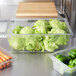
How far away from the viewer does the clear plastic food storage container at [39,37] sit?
151 cm

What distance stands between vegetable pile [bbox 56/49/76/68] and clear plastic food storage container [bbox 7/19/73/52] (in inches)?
6.3

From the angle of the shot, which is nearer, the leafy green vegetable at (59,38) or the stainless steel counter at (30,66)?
the stainless steel counter at (30,66)

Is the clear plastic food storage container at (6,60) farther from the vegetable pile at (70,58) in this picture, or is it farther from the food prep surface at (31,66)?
the vegetable pile at (70,58)

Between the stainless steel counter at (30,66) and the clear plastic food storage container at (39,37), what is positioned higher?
the clear plastic food storage container at (39,37)

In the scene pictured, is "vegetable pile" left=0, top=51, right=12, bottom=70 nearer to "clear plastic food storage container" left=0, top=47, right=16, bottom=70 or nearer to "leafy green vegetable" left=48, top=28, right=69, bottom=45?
"clear plastic food storage container" left=0, top=47, right=16, bottom=70

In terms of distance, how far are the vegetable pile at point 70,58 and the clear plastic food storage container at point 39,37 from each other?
0.52 feet

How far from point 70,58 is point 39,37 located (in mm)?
272

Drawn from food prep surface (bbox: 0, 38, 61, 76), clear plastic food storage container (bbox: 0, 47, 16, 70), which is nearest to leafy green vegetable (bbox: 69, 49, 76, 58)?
food prep surface (bbox: 0, 38, 61, 76)

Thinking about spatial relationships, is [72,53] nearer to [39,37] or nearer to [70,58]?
[70,58]

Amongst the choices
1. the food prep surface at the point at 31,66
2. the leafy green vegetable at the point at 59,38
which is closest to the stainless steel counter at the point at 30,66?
the food prep surface at the point at 31,66

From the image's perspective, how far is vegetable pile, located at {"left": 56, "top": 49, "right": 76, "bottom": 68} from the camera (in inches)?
50.4

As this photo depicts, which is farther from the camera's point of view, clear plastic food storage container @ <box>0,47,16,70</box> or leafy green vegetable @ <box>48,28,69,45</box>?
leafy green vegetable @ <box>48,28,69,45</box>

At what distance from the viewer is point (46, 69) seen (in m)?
1.39

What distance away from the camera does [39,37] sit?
4.97 feet
